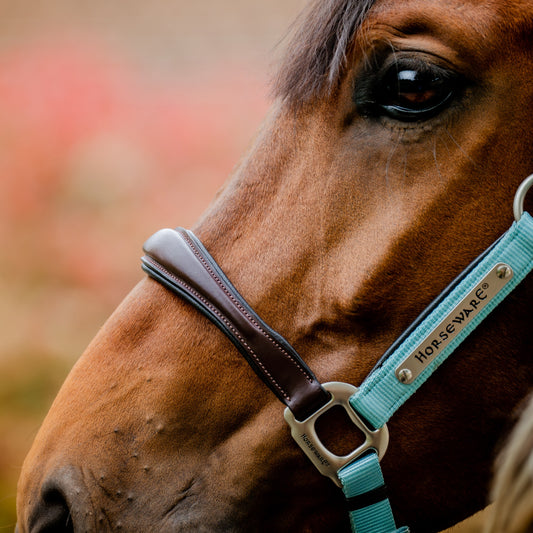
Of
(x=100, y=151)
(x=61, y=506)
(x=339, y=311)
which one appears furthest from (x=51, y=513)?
(x=100, y=151)

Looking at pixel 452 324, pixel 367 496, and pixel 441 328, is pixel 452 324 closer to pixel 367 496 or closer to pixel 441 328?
pixel 441 328

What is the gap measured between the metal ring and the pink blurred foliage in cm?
357

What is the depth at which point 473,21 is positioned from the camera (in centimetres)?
108

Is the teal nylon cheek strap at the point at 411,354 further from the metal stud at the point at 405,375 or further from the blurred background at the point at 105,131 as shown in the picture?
the blurred background at the point at 105,131

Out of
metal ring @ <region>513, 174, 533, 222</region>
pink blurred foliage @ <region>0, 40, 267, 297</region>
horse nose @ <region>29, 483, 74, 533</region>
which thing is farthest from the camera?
pink blurred foliage @ <region>0, 40, 267, 297</region>

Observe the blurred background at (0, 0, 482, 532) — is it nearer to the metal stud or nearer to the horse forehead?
the horse forehead

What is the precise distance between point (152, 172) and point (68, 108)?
2.87 feet

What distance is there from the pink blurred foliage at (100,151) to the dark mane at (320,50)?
3.28 meters

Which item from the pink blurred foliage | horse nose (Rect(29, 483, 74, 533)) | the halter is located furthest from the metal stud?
the pink blurred foliage

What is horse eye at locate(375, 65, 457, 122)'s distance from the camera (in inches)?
43.3

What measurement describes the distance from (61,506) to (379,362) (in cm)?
73

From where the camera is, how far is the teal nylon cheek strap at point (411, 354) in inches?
42.8

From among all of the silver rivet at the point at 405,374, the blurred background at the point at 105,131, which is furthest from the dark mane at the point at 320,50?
the blurred background at the point at 105,131

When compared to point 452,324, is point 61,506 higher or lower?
lower
